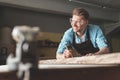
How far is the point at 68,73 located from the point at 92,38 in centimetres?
130

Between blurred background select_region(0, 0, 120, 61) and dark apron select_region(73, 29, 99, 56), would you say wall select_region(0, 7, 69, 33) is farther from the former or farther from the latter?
dark apron select_region(73, 29, 99, 56)

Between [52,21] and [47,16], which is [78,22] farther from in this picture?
[52,21]

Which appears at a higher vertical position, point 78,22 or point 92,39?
point 78,22

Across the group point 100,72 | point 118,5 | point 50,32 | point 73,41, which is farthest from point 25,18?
point 100,72

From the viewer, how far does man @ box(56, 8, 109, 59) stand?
→ 1.83 meters

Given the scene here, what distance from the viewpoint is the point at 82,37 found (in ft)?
6.51

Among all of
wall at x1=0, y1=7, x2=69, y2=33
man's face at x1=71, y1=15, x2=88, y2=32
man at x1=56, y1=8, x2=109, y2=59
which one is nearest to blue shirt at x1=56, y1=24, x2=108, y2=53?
man at x1=56, y1=8, x2=109, y2=59

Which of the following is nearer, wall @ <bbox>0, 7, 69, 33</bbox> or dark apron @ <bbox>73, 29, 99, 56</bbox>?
dark apron @ <bbox>73, 29, 99, 56</bbox>

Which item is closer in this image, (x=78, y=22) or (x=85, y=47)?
(x=78, y=22)

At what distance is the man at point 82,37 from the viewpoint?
1.83 m

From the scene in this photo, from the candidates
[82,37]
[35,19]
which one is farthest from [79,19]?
[35,19]

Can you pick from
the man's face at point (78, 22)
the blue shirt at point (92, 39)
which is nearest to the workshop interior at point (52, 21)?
the blue shirt at point (92, 39)

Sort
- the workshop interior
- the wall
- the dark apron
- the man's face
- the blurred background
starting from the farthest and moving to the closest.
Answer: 1. the wall
2. the blurred background
3. the dark apron
4. the man's face
5. the workshop interior

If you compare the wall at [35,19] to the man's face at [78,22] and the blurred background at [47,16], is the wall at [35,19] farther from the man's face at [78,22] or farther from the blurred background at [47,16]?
the man's face at [78,22]
